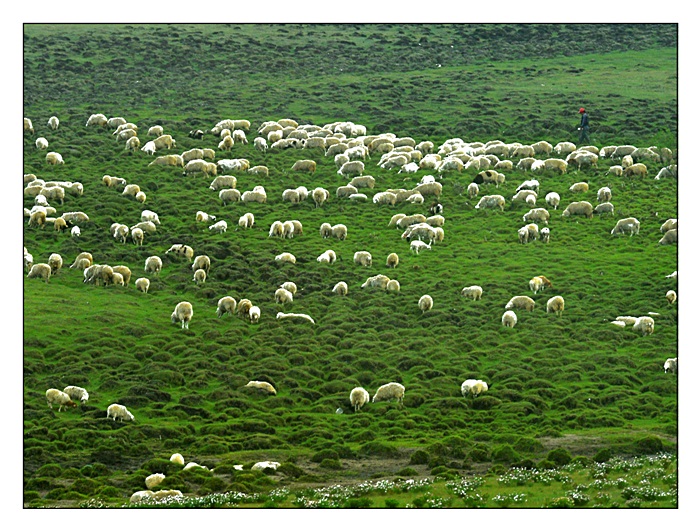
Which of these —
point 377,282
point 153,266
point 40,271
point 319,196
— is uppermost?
point 319,196

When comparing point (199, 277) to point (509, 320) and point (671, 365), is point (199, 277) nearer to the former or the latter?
point (509, 320)

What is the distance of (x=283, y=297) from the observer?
35250 millimetres

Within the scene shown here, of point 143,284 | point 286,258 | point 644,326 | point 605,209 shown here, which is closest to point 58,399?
point 143,284

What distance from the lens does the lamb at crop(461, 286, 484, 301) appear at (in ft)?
117

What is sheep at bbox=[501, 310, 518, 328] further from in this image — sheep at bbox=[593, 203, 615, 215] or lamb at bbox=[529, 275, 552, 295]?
sheep at bbox=[593, 203, 615, 215]

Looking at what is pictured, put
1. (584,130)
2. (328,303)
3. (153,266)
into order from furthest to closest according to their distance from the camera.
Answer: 1. (584,130)
2. (153,266)
3. (328,303)

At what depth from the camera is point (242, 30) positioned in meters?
68.4

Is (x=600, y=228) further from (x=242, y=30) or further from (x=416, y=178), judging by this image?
(x=242, y=30)

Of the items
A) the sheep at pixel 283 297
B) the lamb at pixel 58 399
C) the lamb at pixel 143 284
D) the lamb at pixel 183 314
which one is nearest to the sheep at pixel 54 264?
Answer: the lamb at pixel 143 284

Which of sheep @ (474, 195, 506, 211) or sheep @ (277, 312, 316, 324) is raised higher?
sheep @ (474, 195, 506, 211)

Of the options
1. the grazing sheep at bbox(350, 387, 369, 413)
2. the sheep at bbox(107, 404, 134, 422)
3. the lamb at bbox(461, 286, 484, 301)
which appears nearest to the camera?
the sheep at bbox(107, 404, 134, 422)

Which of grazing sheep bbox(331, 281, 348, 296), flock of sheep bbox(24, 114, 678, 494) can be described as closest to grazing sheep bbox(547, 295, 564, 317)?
flock of sheep bbox(24, 114, 678, 494)

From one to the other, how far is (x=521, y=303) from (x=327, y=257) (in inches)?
306

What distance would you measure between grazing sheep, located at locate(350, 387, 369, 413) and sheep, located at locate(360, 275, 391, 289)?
8.73m
